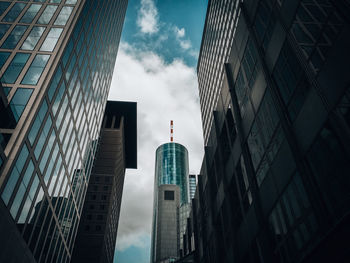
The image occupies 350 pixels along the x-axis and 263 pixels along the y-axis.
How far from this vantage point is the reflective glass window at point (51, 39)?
29.1m

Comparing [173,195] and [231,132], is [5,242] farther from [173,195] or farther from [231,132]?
[173,195]

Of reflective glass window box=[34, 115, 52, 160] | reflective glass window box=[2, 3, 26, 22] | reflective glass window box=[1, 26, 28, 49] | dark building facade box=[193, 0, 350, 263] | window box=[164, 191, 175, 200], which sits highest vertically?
window box=[164, 191, 175, 200]

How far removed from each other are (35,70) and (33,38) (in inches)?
208

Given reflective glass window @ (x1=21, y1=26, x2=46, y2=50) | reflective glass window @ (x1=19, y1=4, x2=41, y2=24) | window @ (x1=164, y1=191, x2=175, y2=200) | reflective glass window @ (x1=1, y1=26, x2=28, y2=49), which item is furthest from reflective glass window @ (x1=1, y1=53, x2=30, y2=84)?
window @ (x1=164, y1=191, x2=175, y2=200)

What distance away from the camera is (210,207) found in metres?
31.3

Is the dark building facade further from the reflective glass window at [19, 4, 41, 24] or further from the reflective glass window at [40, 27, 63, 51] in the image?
the reflective glass window at [19, 4, 41, 24]

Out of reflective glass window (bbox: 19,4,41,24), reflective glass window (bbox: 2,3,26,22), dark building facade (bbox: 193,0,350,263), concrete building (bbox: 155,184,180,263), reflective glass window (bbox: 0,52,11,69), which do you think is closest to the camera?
dark building facade (bbox: 193,0,350,263)

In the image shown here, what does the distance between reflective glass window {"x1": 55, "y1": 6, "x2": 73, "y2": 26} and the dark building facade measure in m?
20.7

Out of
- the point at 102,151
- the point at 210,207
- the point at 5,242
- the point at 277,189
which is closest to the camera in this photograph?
the point at 277,189

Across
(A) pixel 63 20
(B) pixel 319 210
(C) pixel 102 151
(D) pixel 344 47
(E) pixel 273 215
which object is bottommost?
(B) pixel 319 210

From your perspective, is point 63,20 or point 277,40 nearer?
point 277,40

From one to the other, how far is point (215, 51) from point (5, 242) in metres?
40.1

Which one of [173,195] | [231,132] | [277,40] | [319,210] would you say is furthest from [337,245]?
[173,195]

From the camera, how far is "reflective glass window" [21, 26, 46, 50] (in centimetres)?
2867
